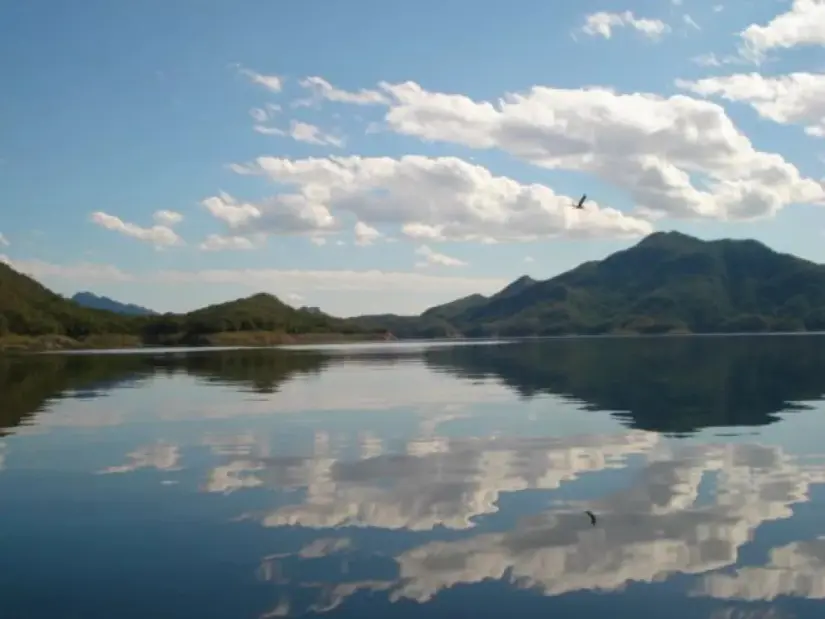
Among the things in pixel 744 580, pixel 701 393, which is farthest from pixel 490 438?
pixel 701 393

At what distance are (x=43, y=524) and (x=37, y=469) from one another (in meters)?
12.3

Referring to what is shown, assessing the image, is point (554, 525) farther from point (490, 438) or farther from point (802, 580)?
point (490, 438)

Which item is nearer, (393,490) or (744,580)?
(744,580)

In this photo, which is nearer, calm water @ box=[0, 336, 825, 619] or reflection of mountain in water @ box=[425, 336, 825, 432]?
calm water @ box=[0, 336, 825, 619]

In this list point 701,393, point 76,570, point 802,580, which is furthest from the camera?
point 701,393

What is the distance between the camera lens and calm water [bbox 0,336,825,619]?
67.8ft

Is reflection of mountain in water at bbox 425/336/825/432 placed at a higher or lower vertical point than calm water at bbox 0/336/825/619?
higher

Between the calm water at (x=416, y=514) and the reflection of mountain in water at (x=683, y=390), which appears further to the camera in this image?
the reflection of mountain in water at (x=683, y=390)

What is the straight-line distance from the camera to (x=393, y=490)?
111ft

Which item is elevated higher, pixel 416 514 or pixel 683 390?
pixel 683 390

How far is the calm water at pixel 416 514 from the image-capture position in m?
20.7

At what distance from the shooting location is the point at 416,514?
29.5m

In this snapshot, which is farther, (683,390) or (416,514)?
(683,390)

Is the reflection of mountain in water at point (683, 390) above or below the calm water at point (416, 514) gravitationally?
above
